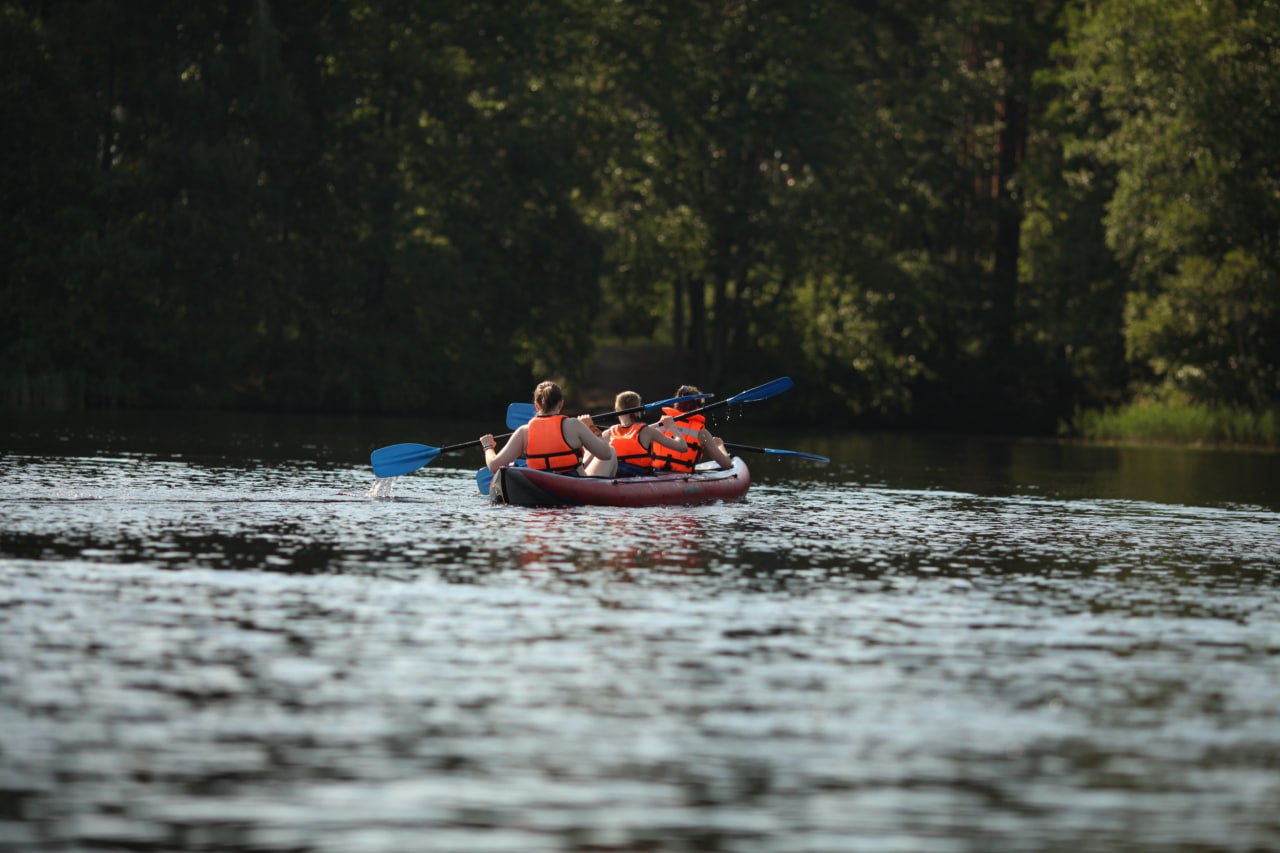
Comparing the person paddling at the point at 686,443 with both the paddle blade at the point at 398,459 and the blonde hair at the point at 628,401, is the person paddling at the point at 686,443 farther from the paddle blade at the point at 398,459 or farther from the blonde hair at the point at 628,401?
the paddle blade at the point at 398,459

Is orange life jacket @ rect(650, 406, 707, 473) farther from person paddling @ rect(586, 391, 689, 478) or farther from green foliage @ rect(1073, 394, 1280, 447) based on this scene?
green foliage @ rect(1073, 394, 1280, 447)

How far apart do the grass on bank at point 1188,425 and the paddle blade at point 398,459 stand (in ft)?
87.0

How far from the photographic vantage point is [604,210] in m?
60.8

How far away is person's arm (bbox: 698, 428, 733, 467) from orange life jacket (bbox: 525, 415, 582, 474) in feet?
8.39

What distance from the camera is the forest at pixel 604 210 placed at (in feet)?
153

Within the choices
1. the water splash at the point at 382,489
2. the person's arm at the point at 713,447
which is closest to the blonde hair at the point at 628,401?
the person's arm at the point at 713,447

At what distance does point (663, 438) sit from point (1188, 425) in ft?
85.4

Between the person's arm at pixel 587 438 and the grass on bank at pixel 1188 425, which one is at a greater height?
the grass on bank at pixel 1188 425

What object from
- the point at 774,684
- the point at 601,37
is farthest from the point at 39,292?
the point at 774,684

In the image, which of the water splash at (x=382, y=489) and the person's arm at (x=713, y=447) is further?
the person's arm at (x=713, y=447)

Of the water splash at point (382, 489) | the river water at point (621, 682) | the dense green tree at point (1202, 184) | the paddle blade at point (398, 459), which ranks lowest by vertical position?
the river water at point (621, 682)

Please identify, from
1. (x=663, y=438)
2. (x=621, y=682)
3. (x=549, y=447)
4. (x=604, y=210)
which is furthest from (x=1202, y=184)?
(x=621, y=682)

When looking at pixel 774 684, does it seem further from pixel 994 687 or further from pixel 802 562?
pixel 802 562

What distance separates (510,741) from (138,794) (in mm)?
1598
